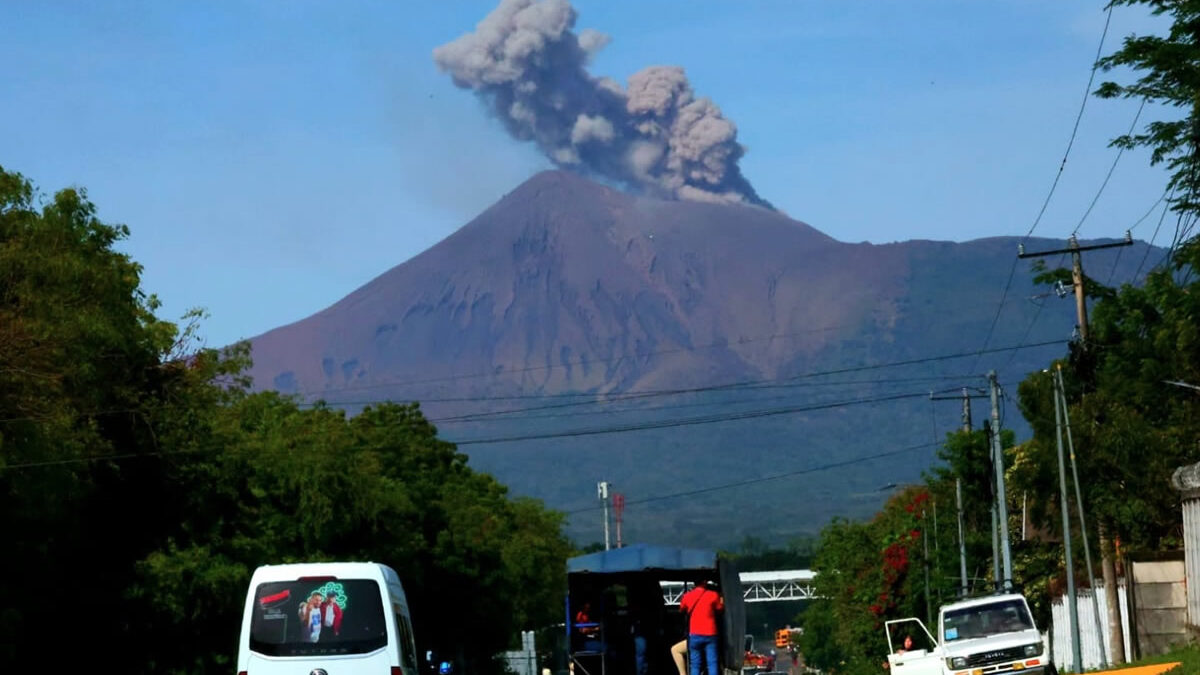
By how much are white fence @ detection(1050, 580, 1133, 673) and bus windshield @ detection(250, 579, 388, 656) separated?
34.2 meters

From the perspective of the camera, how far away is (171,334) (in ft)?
178

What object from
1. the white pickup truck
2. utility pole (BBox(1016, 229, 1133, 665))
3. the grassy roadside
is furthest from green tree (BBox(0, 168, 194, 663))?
utility pole (BBox(1016, 229, 1133, 665))

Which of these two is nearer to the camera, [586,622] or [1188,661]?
[1188,661]

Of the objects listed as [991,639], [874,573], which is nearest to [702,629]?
[991,639]

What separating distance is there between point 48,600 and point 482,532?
153 ft

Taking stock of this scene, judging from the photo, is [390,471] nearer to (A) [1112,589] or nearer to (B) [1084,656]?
(B) [1084,656]

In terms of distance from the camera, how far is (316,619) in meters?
23.3

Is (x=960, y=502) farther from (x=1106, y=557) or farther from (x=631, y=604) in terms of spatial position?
(x=631, y=604)

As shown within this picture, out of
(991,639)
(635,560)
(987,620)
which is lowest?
(991,639)

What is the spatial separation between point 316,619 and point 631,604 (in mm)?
13502

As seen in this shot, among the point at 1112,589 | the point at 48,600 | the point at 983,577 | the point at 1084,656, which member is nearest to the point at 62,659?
the point at 48,600

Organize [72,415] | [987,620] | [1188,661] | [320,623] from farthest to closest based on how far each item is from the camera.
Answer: [72,415] < [987,620] < [1188,661] < [320,623]

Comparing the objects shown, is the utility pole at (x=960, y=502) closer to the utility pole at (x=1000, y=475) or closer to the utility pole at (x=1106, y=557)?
the utility pole at (x=1106, y=557)

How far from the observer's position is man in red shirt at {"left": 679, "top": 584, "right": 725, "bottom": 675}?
2877 centimetres
